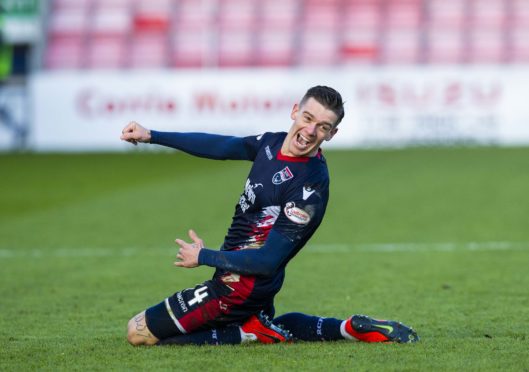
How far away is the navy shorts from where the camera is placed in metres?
6.52

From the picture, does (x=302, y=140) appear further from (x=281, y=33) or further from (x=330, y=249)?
(x=281, y=33)

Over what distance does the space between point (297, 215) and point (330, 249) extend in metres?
5.51

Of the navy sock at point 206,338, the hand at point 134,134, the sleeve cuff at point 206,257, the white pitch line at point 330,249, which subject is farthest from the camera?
the white pitch line at point 330,249

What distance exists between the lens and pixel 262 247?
6340 mm

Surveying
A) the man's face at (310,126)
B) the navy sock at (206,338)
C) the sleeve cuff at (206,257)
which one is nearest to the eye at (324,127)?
the man's face at (310,126)

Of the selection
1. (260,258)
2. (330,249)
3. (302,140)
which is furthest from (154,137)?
(330,249)

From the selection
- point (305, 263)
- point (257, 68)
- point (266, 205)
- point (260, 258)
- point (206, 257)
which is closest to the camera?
point (206, 257)

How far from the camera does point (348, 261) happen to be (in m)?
10.9

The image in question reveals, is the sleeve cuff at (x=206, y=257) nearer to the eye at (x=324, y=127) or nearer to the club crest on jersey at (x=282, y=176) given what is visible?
the club crest on jersey at (x=282, y=176)

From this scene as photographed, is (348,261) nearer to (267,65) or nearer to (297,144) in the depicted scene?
(297,144)

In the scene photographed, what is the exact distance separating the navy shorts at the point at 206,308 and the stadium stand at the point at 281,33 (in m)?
24.4

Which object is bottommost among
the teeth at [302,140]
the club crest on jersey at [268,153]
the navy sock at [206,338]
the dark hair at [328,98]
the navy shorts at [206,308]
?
the navy sock at [206,338]

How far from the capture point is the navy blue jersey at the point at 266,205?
20.5 feet

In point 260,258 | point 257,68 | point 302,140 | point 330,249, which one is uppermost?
point 302,140
